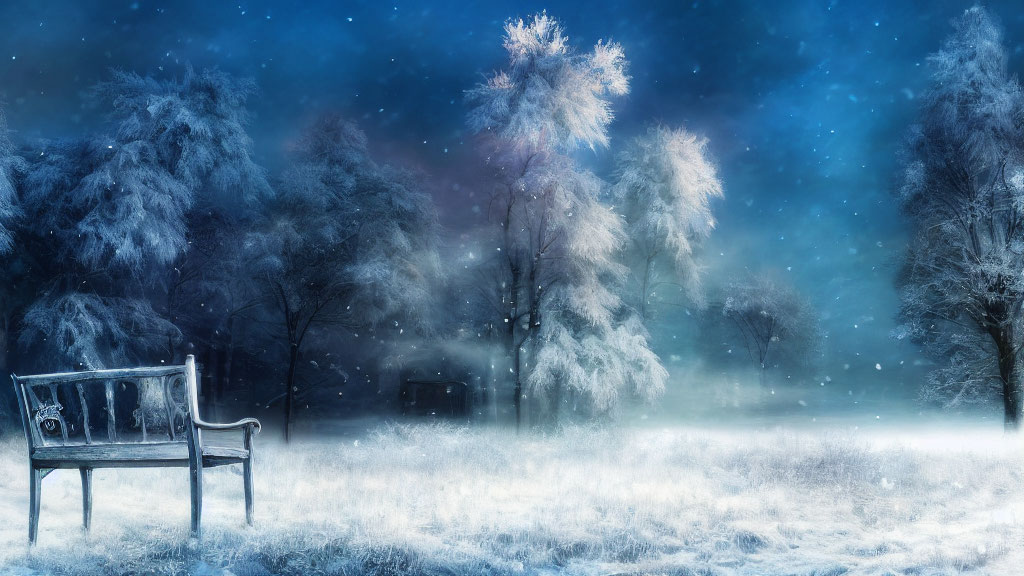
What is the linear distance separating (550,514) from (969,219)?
28.8ft

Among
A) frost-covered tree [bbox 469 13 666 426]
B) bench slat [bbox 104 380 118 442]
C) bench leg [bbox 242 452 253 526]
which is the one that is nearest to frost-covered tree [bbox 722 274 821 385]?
frost-covered tree [bbox 469 13 666 426]

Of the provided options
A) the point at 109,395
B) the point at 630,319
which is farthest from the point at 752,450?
the point at 109,395

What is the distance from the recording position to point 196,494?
4.19 meters

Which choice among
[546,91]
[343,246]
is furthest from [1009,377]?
[343,246]

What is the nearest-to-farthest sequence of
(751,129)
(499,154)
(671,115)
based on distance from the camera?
(499,154), (671,115), (751,129)

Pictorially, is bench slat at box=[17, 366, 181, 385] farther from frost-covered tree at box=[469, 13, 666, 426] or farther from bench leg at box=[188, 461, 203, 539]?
frost-covered tree at box=[469, 13, 666, 426]

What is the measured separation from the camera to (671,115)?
14.6 metres

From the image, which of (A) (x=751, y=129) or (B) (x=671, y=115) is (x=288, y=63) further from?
(A) (x=751, y=129)

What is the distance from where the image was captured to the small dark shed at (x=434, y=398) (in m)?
14.4

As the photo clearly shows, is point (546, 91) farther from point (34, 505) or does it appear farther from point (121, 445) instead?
point (34, 505)

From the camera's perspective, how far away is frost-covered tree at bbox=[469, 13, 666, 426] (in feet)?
36.3

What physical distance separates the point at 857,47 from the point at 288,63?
1121cm

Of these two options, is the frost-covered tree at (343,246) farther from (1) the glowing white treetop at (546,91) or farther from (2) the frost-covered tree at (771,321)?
(2) the frost-covered tree at (771,321)

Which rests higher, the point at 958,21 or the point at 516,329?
the point at 958,21
